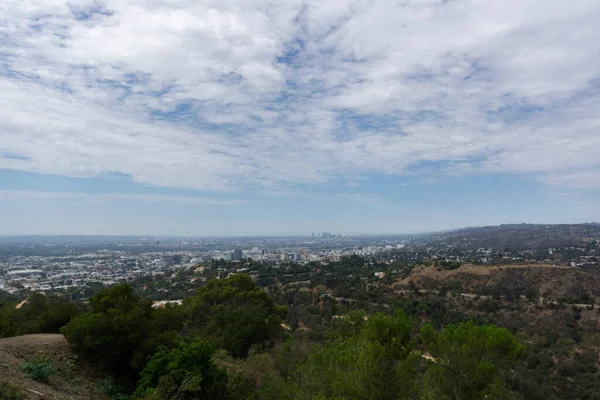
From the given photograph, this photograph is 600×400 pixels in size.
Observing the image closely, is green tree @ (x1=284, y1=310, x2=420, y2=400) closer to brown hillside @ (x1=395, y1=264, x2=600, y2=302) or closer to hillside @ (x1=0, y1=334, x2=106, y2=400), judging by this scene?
hillside @ (x1=0, y1=334, x2=106, y2=400)

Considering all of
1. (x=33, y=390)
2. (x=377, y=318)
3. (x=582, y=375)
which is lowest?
(x=582, y=375)

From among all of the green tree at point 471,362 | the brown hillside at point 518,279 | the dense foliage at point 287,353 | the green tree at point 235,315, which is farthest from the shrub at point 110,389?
the brown hillside at point 518,279

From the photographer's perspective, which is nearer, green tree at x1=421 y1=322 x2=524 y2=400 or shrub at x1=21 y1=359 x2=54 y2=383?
shrub at x1=21 y1=359 x2=54 y2=383

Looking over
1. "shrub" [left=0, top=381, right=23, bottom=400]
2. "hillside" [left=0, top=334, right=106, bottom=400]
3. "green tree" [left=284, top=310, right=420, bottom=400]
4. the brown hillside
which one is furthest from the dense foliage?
the brown hillside

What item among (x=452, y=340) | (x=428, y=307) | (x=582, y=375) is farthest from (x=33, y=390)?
(x=428, y=307)

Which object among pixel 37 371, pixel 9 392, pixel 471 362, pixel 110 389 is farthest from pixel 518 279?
pixel 9 392

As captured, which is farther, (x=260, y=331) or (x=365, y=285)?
(x=365, y=285)

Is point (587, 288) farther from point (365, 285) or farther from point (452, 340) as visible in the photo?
point (452, 340)
